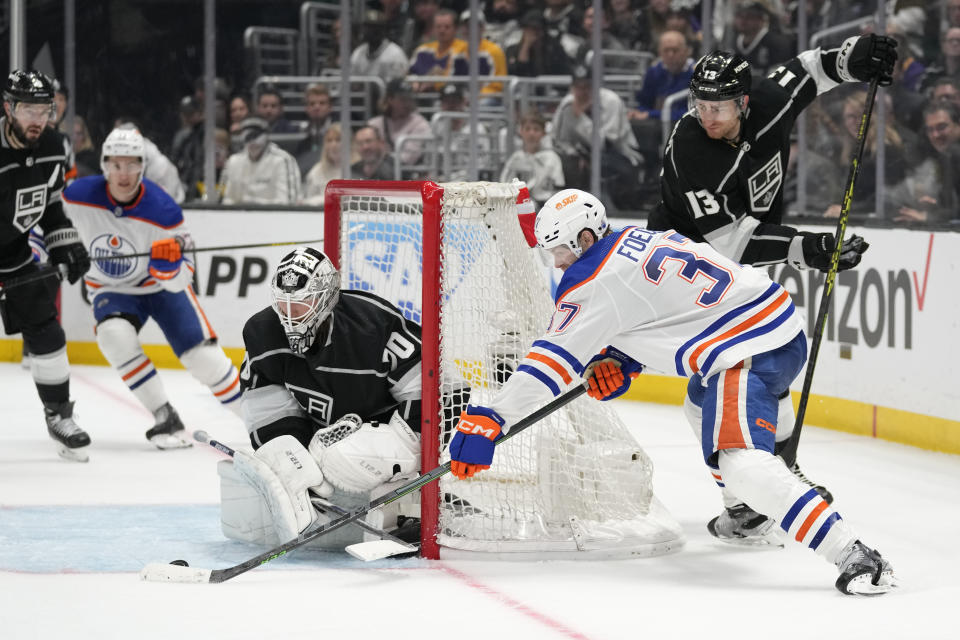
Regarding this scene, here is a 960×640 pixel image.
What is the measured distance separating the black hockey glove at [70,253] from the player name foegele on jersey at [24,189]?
0.27 ft

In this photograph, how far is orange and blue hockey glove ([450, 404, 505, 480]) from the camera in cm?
284

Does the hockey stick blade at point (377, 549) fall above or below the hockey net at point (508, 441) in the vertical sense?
below

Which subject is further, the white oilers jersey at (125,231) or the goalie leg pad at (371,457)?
the white oilers jersey at (125,231)

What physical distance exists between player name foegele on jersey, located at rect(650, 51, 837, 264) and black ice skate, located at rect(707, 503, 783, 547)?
2.19ft

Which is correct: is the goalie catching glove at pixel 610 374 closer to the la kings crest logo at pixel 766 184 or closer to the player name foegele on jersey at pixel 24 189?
the la kings crest logo at pixel 766 184

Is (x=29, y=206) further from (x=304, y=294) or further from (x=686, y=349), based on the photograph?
(x=686, y=349)

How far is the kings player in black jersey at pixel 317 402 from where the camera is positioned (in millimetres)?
3143

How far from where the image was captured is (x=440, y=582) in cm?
300

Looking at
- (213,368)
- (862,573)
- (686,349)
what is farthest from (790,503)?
(213,368)

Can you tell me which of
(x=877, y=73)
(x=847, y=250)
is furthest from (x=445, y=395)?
(x=877, y=73)

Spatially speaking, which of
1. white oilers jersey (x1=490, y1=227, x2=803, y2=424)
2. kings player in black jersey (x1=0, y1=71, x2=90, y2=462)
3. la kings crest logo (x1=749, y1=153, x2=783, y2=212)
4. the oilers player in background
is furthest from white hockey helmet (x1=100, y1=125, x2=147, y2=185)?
white oilers jersey (x1=490, y1=227, x2=803, y2=424)

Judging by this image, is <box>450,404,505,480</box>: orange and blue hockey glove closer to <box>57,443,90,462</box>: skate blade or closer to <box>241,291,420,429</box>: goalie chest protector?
<box>241,291,420,429</box>: goalie chest protector

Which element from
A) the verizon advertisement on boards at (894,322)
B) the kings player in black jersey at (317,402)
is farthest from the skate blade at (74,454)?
the verizon advertisement on boards at (894,322)

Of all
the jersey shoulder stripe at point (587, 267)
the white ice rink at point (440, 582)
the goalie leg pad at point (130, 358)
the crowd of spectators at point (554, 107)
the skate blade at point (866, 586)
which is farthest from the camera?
the crowd of spectators at point (554, 107)
